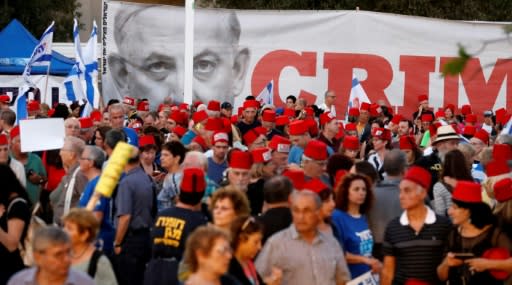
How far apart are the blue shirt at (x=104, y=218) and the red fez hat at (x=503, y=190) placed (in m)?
3.24

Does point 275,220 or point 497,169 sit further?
point 497,169

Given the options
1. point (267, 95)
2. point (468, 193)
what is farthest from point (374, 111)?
point (468, 193)

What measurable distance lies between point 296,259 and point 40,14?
36140mm

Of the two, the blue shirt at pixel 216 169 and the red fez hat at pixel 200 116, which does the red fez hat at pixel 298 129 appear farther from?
the red fez hat at pixel 200 116

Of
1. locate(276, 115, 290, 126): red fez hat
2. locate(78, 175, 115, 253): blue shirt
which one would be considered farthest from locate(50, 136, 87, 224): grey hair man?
locate(276, 115, 290, 126): red fez hat

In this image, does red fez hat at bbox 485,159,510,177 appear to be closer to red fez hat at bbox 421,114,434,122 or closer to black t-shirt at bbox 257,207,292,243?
black t-shirt at bbox 257,207,292,243

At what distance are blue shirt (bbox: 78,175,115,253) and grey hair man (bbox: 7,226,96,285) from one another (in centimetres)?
348

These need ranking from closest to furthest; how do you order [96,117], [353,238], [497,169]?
[353,238], [497,169], [96,117]

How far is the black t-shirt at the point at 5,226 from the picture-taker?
9258 mm

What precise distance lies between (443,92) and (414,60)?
0.83m

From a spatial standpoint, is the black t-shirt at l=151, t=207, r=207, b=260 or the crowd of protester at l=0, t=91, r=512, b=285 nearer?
the crowd of protester at l=0, t=91, r=512, b=285

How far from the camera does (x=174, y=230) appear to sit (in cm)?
930

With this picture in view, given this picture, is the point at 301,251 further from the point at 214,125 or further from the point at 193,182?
the point at 214,125

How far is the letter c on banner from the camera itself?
25016 millimetres
